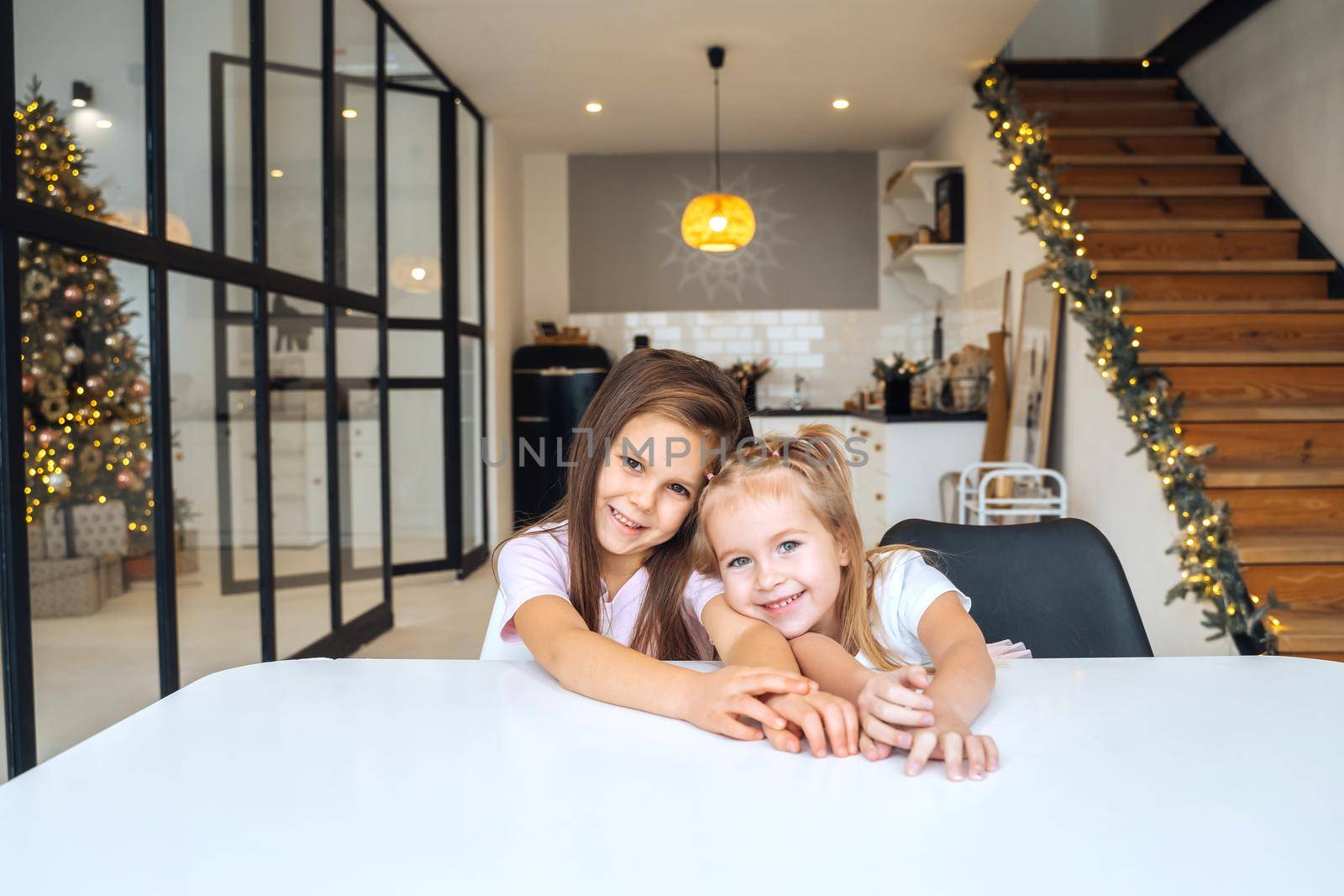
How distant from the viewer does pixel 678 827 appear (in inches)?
23.4

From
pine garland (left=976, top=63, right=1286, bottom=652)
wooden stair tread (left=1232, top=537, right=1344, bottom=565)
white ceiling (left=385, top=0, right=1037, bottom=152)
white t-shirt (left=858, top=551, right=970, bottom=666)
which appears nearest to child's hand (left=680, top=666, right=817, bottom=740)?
white t-shirt (left=858, top=551, right=970, bottom=666)

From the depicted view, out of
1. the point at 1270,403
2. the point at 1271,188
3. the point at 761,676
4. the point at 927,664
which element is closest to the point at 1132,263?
the point at 1270,403

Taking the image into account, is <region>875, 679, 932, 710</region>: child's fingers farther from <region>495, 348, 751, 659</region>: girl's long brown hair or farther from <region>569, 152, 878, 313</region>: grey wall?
<region>569, 152, 878, 313</region>: grey wall

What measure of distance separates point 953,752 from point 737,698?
177mm

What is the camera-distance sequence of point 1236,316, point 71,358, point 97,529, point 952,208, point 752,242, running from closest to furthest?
point 71,358 → point 97,529 → point 1236,316 → point 952,208 → point 752,242

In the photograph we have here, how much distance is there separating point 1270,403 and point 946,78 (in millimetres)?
2629

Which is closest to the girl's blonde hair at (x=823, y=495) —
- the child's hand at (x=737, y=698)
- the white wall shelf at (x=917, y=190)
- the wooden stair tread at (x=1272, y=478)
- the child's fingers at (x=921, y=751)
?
the child's hand at (x=737, y=698)

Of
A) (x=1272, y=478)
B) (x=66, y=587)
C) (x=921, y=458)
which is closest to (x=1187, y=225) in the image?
(x=1272, y=478)

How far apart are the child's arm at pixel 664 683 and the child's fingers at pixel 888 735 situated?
68 mm

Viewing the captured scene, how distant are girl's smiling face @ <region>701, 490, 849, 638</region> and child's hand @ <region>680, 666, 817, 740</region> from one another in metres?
0.29

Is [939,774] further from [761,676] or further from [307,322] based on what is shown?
[307,322]

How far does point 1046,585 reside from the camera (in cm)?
143

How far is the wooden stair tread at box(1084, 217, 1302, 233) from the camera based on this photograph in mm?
3785

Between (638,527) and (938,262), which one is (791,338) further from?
(638,527)
